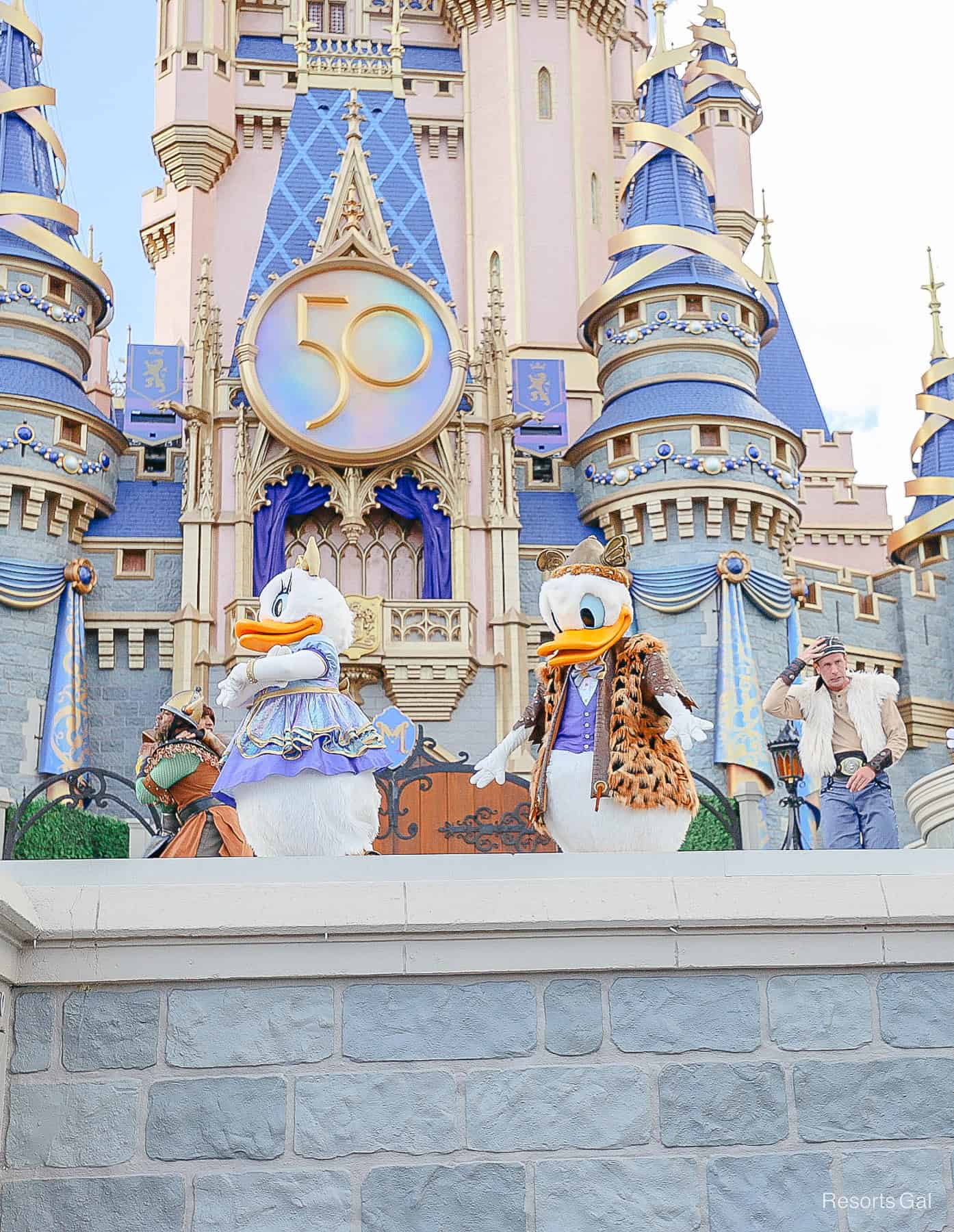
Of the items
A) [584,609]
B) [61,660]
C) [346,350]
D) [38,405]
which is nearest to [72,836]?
[61,660]

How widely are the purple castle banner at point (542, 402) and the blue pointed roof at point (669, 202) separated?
1279mm

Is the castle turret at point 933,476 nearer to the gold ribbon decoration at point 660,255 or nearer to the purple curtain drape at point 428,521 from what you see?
the gold ribbon decoration at point 660,255

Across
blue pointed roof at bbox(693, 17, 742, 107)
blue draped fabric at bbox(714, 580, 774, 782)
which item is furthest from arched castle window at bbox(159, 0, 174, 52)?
blue draped fabric at bbox(714, 580, 774, 782)

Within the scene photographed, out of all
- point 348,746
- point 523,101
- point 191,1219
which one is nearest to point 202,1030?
point 191,1219

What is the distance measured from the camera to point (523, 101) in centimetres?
2147

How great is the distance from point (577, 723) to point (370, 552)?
10510 millimetres

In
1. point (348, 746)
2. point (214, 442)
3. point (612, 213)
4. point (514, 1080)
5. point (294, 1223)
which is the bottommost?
point (294, 1223)

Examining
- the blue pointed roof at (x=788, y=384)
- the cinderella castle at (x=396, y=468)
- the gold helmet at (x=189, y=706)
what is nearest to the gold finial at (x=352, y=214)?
the cinderella castle at (x=396, y=468)

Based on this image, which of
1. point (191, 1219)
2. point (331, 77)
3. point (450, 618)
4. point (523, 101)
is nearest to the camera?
point (191, 1219)

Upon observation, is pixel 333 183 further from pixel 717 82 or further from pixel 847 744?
pixel 847 744

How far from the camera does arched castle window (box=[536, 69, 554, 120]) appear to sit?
21562 millimetres

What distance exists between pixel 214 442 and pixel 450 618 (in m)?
2.98

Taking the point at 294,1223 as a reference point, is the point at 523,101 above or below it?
above

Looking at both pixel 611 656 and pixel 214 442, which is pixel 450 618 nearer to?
pixel 214 442
